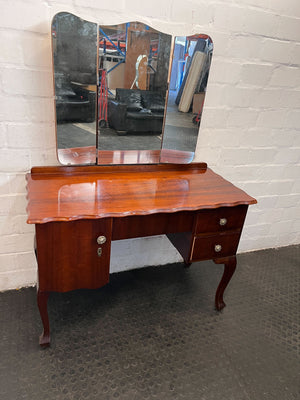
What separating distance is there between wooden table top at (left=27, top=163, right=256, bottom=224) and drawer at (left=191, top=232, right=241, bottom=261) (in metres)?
0.19

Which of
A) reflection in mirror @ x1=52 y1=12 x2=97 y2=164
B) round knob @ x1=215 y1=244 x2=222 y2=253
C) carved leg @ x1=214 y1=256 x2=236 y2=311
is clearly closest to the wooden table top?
reflection in mirror @ x1=52 y1=12 x2=97 y2=164

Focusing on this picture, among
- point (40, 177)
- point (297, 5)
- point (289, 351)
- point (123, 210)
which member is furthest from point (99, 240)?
point (297, 5)

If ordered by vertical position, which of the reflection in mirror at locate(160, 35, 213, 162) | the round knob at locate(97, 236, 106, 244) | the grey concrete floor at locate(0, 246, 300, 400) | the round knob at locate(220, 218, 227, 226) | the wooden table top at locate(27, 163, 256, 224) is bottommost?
the grey concrete floor at locate(0, 246, 300, 400)

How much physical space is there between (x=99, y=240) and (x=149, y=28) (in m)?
1.00

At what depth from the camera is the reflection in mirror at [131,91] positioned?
1343 mm

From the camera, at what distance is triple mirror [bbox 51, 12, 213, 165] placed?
4.25ft

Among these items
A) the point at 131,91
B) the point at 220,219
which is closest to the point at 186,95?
the point at 131,91

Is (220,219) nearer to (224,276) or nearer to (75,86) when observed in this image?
(224,276)

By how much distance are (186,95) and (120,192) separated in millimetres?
657

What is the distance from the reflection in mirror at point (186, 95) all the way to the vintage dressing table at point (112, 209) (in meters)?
0.02

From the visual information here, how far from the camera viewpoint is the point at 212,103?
167 centimetres

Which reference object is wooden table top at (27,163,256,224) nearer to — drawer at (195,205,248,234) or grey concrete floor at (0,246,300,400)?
drawer at (195,205,248,234)

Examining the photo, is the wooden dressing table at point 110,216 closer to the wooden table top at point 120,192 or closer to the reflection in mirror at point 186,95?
the wooden table top at point 120,192

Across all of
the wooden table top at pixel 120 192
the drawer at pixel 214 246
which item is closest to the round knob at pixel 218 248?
the drawer at pixel 214 246
